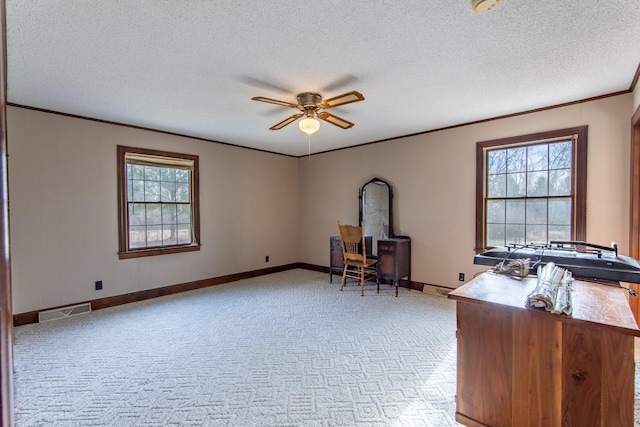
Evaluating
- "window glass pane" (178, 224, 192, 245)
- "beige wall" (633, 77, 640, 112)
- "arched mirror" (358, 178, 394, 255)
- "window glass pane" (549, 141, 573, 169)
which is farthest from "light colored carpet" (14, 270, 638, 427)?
"beige wall" (633, 77, 640, 112)

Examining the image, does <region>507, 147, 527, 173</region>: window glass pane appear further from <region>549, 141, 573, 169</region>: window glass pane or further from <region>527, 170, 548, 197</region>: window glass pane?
<region>549, 141, 573, 169</region>: window glass pane

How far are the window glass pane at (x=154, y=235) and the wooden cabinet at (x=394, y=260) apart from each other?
10.5 feet

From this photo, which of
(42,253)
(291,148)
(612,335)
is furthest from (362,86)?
(42,253)

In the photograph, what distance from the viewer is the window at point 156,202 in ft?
13.7

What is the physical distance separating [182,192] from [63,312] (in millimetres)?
2048

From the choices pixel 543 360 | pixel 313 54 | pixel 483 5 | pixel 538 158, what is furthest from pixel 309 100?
pixel 538 158

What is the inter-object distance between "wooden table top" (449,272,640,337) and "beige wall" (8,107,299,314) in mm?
4098

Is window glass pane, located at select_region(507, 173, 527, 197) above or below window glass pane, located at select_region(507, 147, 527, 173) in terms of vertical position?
below

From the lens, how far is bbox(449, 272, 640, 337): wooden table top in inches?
55.1

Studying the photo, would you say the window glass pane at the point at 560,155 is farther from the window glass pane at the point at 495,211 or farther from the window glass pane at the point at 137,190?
the window glass pane at the point at 137,190

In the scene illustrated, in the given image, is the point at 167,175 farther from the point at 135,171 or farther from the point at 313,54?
the point at 313,54

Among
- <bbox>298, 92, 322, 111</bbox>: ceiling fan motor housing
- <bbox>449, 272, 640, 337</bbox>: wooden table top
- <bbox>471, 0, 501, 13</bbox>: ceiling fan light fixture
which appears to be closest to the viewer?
<bbox>449, 272, 640, 337</bbox>: wooden table top

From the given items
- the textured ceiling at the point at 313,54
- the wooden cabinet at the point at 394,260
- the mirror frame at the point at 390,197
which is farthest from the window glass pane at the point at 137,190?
the wooden cabinet at the point at 394,260

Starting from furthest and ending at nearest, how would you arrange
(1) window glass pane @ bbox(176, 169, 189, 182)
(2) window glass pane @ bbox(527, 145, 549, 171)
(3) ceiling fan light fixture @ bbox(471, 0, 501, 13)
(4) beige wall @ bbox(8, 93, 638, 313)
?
(1) window glass pane @ bbox(176, 169, 189, 182), (2) window glass pane @ bbox(527, 145, 549, 171), (4) beige wall @ bbox(8, 93, 638, 313), (3) ceiling fan light fixture @ bbox(471, 0, 501, 13)
